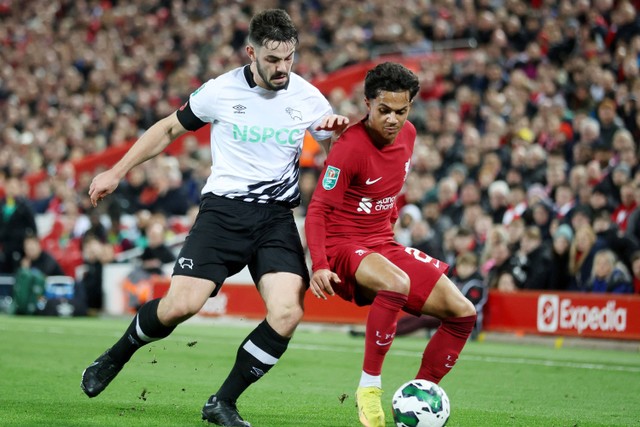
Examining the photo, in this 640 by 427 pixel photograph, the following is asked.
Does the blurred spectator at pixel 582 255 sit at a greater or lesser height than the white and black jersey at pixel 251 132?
lesser

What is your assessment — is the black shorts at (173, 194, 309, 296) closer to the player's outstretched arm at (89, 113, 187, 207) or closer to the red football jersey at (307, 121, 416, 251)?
the red football jersey at (307, 121, 416, 251)

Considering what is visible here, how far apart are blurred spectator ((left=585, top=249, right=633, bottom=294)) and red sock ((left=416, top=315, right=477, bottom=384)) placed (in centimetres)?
668

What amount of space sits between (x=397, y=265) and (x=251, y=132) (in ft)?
4.10

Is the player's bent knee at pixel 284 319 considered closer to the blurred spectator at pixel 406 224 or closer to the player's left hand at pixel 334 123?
the player's left hand at pixel 334 123

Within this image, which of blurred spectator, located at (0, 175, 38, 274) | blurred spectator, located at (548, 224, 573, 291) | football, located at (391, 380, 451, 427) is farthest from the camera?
blurred spectator, located at (0, 175, 38, 274)

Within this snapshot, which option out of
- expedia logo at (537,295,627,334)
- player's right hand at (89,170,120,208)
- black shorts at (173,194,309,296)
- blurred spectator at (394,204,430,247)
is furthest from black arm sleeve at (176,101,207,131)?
blurred spectator at (394,204,430,247)

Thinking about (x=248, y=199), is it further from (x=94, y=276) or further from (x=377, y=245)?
(x=94, y=276)

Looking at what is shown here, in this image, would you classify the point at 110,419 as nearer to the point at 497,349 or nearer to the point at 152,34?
the point at 497,349

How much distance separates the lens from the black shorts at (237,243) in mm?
6656

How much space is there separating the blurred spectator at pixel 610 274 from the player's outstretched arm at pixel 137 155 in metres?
7.54

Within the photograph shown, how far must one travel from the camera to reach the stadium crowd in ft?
46.9

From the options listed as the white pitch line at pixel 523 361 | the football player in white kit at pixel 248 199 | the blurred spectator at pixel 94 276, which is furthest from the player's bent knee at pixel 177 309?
the blurred spectator at pixel 94 276

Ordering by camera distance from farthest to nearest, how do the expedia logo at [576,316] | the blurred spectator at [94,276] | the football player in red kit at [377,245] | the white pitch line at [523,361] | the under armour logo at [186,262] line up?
the blurred spectator at [94,276], the expedia logo at [576,316], the white pitch line at [523,361], the under armour logo at [186,262], the football player in red kit at [377,245]

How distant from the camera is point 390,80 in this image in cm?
667
